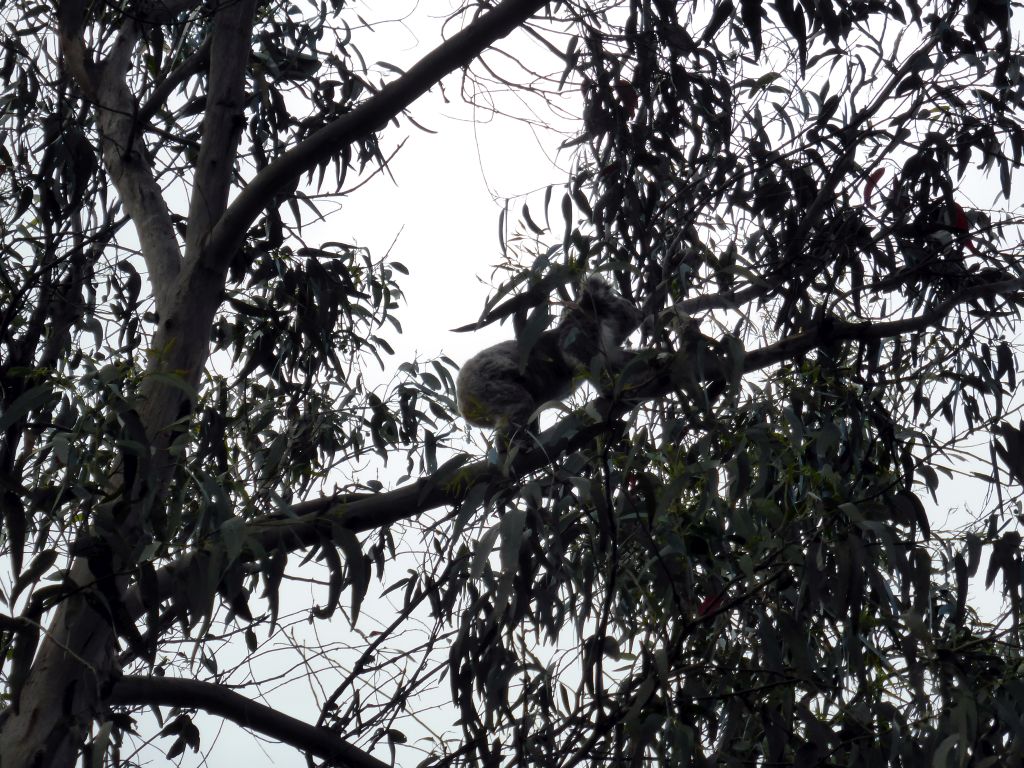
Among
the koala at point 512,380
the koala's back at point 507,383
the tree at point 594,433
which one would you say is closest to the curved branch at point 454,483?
the tree at point 594,433

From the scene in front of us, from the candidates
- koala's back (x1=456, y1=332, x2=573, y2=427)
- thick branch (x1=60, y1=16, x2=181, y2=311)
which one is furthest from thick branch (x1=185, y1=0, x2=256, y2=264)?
koala's back (x1=456, y1=332, x2=573, y2=427)

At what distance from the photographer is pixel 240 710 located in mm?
2521

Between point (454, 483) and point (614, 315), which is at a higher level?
point (614, 315)

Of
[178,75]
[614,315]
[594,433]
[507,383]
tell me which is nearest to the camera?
[594,433]

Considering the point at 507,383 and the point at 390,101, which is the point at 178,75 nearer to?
the point at 390,101

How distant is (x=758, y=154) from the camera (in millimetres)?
2699

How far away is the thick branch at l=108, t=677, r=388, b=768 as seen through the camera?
2436mm

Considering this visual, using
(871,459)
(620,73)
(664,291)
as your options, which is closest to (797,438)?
(664,291)

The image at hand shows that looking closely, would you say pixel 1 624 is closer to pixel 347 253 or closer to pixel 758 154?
Result: pixel 347 253

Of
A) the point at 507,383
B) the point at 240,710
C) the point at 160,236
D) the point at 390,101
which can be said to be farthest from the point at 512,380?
the point at 240,710

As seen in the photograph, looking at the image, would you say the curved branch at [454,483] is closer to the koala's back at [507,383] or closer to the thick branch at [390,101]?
the thick branch at [390,101]

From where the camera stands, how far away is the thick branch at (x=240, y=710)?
2436 millimetres

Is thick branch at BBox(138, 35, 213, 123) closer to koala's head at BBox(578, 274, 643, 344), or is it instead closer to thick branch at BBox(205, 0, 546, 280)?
thick branch at BBox(205, 0, 546, 280)

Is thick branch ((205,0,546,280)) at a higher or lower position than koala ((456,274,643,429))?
lower
